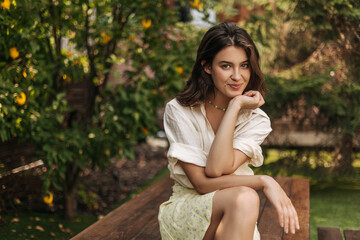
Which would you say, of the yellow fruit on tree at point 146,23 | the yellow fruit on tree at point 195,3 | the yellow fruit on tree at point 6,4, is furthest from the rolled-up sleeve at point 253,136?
the yellow fruit on tree at point 146,23

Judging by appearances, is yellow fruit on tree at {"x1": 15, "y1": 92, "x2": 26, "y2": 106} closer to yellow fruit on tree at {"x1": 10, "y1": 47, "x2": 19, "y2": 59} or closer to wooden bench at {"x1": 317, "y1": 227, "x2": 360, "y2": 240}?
yellow fruit on tree at {"x1": 10, "y1": 47, "x2": 19, "y2": 59}

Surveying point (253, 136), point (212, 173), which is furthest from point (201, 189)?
point (253, 136)

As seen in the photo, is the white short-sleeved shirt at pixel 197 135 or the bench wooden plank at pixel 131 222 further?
the bench wooden plank at pixel 131 222

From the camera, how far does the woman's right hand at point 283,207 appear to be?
1990 mm

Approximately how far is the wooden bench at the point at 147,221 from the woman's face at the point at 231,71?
0.99 meters

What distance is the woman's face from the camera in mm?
2295

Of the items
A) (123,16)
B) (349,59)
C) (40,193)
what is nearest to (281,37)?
(349,59)

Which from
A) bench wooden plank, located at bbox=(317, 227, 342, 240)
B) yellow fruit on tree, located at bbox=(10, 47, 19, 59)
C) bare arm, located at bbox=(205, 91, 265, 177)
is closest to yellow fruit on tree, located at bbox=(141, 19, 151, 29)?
yellow fruit on tree, located at bbox=(10, 47, 19, 59)

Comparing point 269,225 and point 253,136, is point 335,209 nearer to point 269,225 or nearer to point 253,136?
point 269,225

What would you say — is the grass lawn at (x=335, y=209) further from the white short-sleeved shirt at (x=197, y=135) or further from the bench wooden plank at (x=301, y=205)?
the white short-sleeved shirt at (x=197, y=135)

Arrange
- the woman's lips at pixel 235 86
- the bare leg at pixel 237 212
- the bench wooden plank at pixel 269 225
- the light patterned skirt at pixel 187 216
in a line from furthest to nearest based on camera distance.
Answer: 1. the bench wooden plank at pixel 269 225
2. the woman's lips at pixel 235 86
3. the light patterned skirt at pixel 187 216
4. the bare leg at pixel 237 212

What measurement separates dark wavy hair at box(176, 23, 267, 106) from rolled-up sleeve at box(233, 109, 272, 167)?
7.6 inches

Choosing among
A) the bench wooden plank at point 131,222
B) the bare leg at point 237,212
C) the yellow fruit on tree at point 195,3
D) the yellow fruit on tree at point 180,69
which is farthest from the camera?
the yellow fruit on tree at point 180,69

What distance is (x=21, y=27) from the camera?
3041mm
